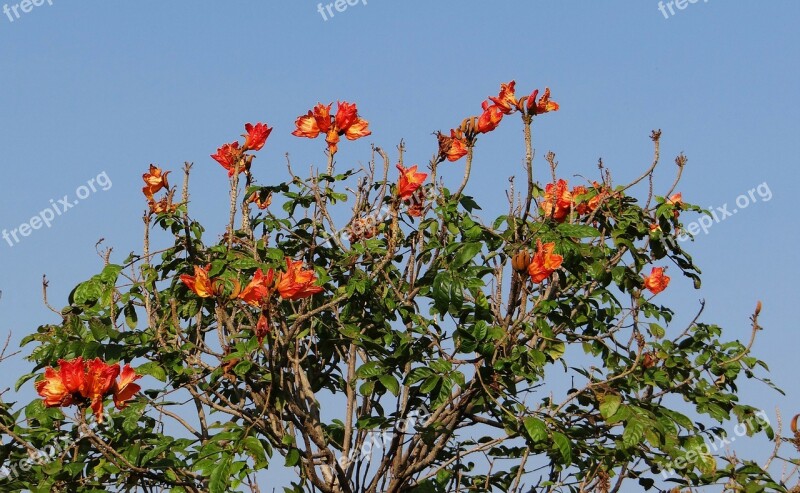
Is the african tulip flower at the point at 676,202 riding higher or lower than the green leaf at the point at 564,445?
higher

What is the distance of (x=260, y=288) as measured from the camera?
3.74m

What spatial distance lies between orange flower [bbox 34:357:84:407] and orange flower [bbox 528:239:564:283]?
6.20 ft

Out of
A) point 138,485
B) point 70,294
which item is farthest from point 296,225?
point 138,485

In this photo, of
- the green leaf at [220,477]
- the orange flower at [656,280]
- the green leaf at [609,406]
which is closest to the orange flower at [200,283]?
the green leaf at [220,477]

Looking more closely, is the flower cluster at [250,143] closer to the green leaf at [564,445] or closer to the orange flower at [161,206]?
the orange flower at [161,206]

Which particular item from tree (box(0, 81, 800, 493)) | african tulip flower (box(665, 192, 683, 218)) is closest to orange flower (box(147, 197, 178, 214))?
tree (box(0, 81, 800, 493))

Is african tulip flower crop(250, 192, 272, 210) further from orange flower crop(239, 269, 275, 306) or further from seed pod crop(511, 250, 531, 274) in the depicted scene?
seed pod crop(511, 250, 531, 274)

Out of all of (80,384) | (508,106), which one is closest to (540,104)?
(508,106)

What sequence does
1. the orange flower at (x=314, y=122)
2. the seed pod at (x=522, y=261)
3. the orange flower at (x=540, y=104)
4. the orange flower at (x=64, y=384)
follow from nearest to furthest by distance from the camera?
the orange flower at (x=64, y=384) < the seed pod at (x=522, y=261) < the orange flower at (x=540, y=104) < the orange flower at (x=314, y=122)

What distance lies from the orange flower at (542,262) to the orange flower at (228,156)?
1.92 meters

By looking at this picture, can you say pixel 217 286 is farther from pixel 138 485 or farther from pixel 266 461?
pixel 138 485

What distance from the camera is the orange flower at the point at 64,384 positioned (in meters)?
3.73

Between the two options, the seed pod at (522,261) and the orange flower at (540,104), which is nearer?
the seed pod at (522,261)

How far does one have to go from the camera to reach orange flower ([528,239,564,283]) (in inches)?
164
